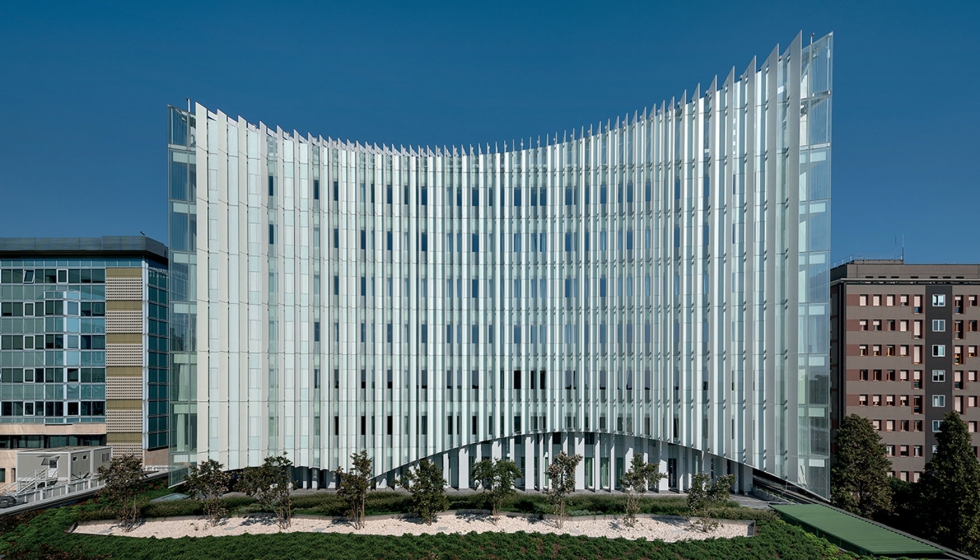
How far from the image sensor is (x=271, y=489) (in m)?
31.9

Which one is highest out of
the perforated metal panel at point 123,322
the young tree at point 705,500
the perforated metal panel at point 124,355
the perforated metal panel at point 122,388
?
the perforated metal panel at point 123,322

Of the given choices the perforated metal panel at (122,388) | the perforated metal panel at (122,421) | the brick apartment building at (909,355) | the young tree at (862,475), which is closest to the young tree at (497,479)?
the young tree at (862,475)

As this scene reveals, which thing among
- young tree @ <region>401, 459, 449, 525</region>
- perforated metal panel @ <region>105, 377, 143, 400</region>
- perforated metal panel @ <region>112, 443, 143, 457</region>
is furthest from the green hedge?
perforated metal panel @ <region>105, 377, 143, 400</region>

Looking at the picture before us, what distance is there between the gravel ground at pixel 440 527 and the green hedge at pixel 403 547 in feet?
3.68

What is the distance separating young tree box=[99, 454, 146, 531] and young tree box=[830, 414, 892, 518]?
4773cm

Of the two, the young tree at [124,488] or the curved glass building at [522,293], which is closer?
A: the young tree at [124,488]

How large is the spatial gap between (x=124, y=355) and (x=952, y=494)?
64.1 metres

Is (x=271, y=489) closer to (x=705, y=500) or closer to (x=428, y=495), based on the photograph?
(x=428, y=495)

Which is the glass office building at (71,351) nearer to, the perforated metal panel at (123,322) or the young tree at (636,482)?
the perforated metal panel at (123,322)

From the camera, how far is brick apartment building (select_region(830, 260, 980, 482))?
166 ft

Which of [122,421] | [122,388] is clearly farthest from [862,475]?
[122,388]

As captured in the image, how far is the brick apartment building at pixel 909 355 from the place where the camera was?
50719 millimetres

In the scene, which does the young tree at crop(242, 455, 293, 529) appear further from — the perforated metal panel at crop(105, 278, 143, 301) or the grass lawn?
the perforated metal panel at crop(105, 278, 143, 301)

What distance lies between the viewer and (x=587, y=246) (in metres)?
41.4
